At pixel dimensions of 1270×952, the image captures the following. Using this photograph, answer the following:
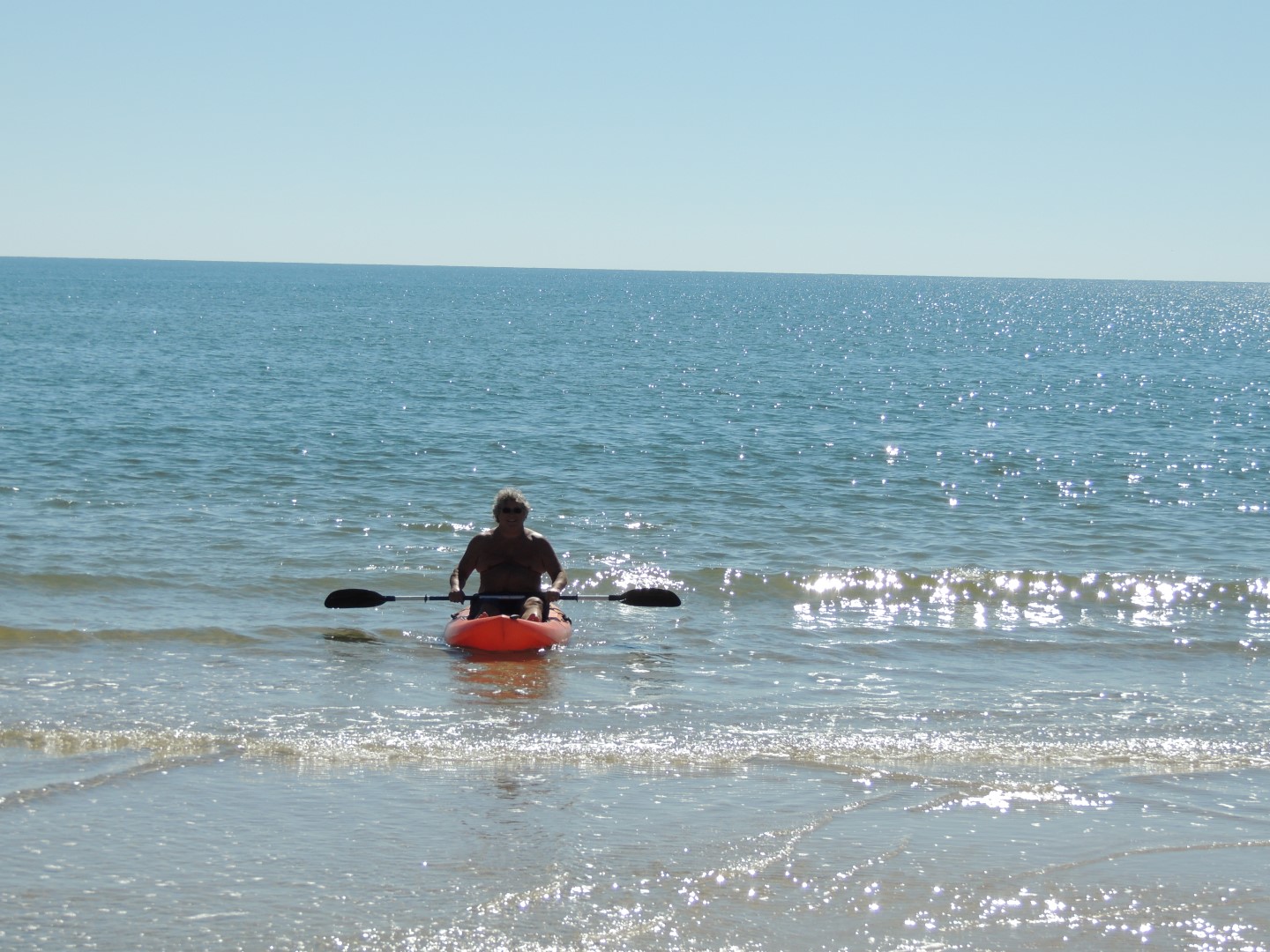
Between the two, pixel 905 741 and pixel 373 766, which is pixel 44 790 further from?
pixel 905 741

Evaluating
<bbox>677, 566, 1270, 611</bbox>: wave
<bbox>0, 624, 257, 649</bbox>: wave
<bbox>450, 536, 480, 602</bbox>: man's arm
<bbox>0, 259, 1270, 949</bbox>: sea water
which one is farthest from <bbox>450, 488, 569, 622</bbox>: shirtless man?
<bbox>677, 566, 1270, 611</bbox>: wave

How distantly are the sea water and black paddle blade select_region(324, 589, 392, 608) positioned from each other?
0.25 meters

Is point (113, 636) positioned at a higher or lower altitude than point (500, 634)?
lower

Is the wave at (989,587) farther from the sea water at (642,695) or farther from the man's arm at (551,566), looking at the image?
the man's arm at (551,566)

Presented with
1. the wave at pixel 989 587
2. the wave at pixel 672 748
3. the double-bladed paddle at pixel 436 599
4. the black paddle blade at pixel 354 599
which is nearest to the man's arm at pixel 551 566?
the double-bladed paddle at pixel 436 599

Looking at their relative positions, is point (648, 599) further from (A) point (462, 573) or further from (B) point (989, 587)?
(B) point (989, 587)

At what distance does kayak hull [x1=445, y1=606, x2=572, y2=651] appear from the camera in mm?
11289

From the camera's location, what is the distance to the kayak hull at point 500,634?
11289mm

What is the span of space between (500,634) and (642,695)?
1694mm

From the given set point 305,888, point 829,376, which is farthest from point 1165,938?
point 829,376

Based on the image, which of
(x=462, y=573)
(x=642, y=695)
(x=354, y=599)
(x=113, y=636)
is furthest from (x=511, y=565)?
(x=113, y=636)

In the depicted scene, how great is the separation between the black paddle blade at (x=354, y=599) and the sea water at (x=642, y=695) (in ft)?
0.81

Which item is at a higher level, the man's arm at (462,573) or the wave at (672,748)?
the man's arm at (462,573)

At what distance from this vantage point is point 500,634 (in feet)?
37.0
